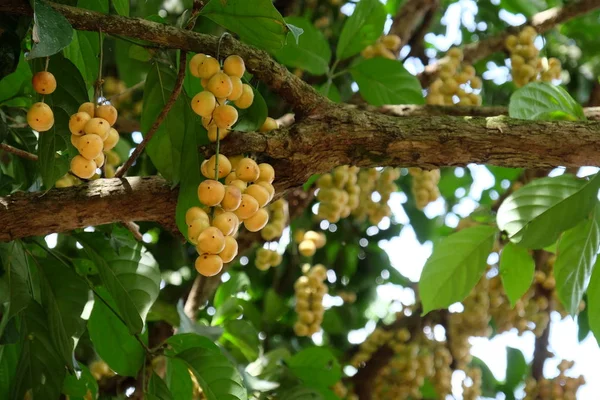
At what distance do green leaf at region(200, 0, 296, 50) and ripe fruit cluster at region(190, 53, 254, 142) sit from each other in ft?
0.22

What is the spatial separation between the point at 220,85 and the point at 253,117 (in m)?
0.18

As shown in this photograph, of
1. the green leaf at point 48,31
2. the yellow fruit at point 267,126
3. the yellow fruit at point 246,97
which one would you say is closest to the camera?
the green leaf at point 48,31

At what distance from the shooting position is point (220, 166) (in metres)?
1.02

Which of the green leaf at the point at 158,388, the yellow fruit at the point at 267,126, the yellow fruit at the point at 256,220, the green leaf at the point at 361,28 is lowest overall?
the green leaf at the point at 158,388

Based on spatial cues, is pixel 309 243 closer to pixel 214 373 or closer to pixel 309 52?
pixel 309 52

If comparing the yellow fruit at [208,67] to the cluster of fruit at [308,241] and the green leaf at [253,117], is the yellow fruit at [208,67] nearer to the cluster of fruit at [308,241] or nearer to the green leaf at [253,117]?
the green leaf at [253,117]

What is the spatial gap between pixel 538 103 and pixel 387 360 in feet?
4.23

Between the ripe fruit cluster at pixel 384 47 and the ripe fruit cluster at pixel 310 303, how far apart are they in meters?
0.64

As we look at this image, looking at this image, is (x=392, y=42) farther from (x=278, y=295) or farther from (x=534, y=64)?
(x=278, y=295)

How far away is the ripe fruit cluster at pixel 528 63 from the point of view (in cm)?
211

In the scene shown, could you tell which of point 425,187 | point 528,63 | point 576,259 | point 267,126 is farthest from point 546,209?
point 528,63

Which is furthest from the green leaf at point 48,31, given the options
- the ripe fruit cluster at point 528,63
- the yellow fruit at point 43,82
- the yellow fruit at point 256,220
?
the ripe fruit cluster at point 528,63

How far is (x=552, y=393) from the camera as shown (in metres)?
2.52

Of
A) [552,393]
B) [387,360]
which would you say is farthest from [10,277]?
[552,393]
